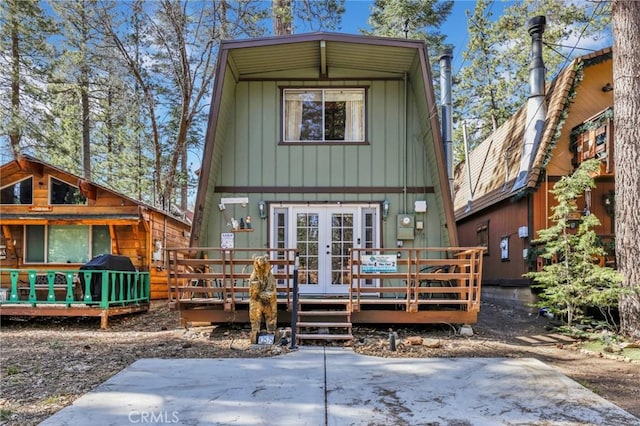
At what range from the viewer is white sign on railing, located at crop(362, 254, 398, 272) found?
6738 millimetres

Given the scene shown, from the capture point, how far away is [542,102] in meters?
10.3

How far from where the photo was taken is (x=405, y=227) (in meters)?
8.17

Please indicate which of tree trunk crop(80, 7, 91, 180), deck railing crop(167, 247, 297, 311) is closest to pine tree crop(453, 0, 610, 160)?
deck railing crop(167, 247, 297, 311)

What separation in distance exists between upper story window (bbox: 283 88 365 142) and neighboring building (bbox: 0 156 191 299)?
417 cm

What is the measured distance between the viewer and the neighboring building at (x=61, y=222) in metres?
10.2

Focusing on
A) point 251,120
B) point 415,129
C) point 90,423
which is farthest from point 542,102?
point 90,423

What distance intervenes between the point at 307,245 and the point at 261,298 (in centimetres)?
225

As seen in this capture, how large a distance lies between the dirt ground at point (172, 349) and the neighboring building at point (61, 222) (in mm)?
2074

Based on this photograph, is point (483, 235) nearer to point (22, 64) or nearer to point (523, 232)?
point (523, 232)

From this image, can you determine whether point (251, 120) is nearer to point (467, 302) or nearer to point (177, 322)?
point (177, 322)

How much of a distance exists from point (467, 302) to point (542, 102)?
6.07 m

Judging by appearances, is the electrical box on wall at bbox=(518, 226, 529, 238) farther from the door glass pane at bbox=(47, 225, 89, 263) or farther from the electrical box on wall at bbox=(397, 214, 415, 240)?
the door glass pane at bbox=(47, 225, 89, 263)

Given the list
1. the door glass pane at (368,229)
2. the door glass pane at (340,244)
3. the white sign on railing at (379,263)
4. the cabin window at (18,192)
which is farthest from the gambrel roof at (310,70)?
the cabin window at (18,192)

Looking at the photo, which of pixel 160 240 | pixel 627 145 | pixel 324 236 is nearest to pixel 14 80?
pixel 160 240
